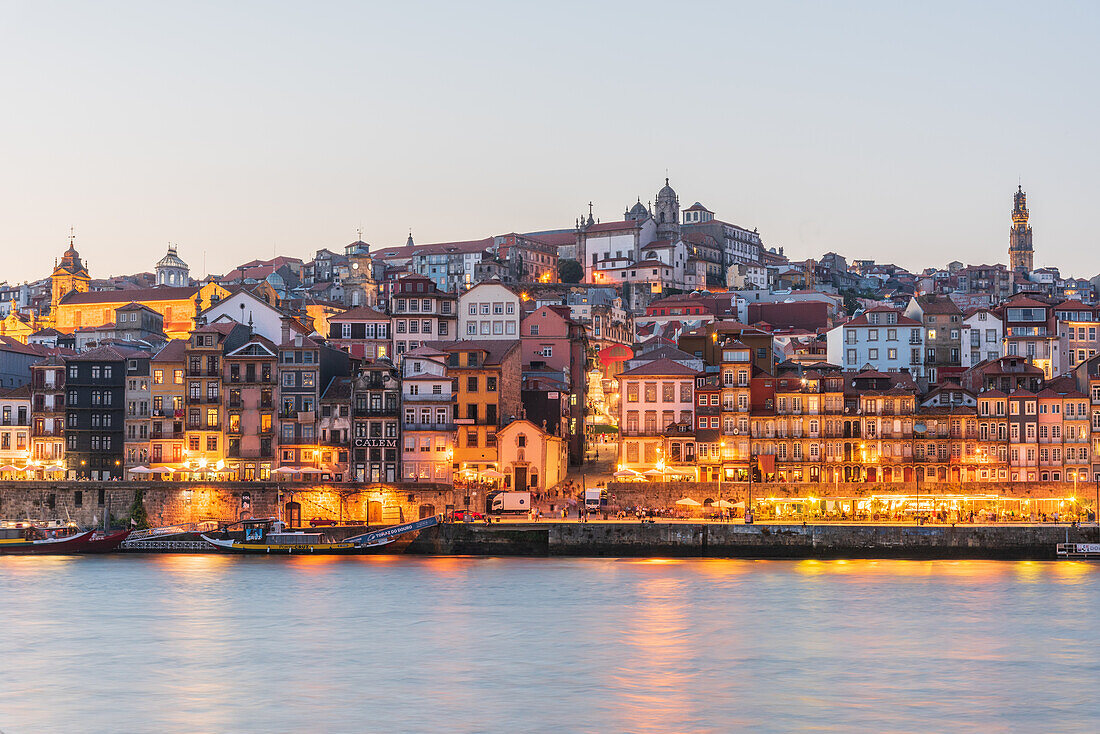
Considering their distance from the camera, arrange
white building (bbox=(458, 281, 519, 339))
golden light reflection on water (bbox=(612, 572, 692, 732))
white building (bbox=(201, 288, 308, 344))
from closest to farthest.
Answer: golden light reflection on water (bbox=(612, 572, 692, 732))
white building (bbox=(458, 281, 519, 339))
white building (bbox=(201, 288, 308, 344))

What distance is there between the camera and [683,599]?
5775 centimetres

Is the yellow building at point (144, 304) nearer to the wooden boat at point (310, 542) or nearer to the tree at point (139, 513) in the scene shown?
the tree at point (139, 513)

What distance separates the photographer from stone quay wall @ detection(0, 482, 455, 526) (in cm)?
7862

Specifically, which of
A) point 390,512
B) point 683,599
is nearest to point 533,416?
point 390,512

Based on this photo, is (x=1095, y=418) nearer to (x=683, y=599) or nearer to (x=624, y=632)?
(x=683, y=599)

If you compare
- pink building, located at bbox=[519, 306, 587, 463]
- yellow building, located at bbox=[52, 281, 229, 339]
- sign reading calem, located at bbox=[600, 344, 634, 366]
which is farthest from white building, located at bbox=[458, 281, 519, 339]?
yellow building, located at bbox=[52, 281, 229, 339]

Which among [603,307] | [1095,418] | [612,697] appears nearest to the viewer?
[612,697]

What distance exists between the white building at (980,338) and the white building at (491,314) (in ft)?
115

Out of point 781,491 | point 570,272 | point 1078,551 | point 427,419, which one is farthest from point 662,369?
point 570,272

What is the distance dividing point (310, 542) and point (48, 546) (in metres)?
15.1

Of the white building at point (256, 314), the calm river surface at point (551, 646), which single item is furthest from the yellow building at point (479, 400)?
the white building at point (256, 314)

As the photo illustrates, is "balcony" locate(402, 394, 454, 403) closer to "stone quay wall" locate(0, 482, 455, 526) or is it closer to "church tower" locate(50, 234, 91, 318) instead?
"stone quay wall" locate(0, 482, 455, 526)

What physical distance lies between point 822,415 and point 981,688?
4186cm

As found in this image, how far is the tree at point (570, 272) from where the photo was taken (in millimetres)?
175875
